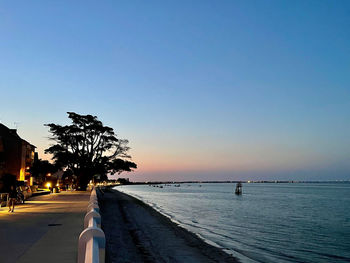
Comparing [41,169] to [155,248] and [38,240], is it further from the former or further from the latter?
[38,240]

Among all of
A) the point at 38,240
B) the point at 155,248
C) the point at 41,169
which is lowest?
the point at 155,248

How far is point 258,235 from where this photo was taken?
2581 cm

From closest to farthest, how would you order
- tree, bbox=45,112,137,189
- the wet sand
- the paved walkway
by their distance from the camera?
the paved walkway → the wet sand → tree, bbox=45,112,137,189

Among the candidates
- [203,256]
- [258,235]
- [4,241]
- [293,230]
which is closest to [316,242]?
[258,235]

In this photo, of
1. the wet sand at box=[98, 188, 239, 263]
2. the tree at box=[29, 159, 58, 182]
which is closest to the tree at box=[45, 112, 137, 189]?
the tree at box=[29, 159, 58, 182]

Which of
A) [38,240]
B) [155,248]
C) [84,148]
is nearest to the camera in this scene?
[38,240]

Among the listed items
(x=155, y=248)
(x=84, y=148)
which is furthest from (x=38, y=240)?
(x=84, y=148)

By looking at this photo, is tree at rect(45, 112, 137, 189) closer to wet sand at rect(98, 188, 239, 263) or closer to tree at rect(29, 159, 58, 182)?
tree at rect(29, 159, 58, 182)

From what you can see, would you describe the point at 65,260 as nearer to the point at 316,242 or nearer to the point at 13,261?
the point at 13,261

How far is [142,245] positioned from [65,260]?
9.98m

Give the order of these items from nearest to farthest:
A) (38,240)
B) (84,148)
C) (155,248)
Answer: (38,240)
(155,248)
(84,148)

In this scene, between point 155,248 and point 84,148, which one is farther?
point 84,148

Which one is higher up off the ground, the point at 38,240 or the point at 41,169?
the point at 41,169

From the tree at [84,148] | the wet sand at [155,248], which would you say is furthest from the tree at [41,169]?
the wet sand at [155,248]
